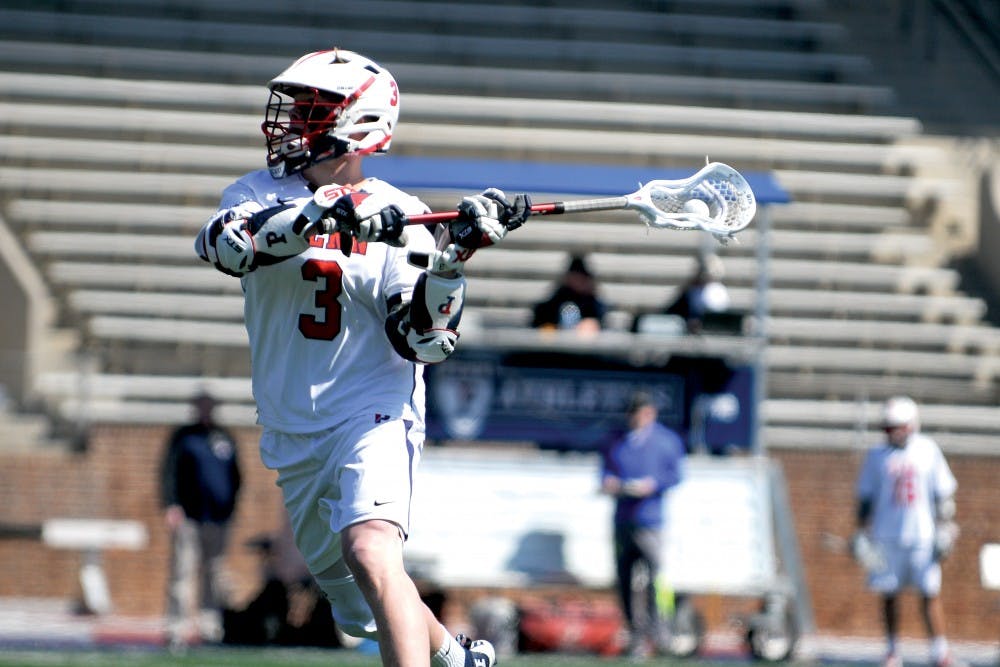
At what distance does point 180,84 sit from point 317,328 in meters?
12.5

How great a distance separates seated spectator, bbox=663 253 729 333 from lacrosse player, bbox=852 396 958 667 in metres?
1.35

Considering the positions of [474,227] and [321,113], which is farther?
[321,113]

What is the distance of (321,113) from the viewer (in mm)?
5207

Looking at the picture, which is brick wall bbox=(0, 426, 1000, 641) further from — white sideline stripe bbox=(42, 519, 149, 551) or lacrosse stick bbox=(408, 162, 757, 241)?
lacrosse stick bbox=(408, 162, 757, 241)

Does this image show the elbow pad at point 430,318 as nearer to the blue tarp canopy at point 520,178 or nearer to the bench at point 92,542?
the blue tarp canopy at point 520,178

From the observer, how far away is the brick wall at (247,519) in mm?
13859

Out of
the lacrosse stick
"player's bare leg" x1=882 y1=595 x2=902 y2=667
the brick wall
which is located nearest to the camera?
the lacrosse stick

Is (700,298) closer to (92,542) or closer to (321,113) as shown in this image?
(92,542)

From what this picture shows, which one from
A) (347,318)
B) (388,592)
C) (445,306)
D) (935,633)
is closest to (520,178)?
(935,633)

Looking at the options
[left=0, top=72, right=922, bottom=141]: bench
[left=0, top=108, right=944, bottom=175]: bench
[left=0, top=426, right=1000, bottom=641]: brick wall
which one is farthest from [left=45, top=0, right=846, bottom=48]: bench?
[left=0, top=426, right=1000, bottom=641]: brick wall

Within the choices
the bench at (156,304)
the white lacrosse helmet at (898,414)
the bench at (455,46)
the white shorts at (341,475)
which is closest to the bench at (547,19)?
the bench at (455,46)

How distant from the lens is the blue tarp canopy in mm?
11430

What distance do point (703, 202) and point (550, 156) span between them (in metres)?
11.6

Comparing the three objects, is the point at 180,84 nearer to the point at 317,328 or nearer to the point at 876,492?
the point at 876,492
